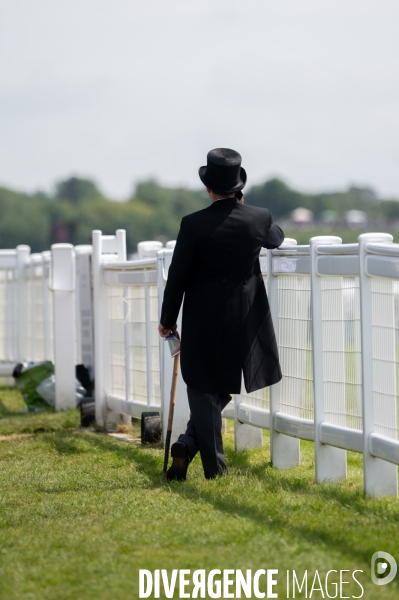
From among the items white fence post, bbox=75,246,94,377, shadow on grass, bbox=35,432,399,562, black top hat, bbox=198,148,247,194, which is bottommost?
shadow on grass, bbox=35,432,399,562

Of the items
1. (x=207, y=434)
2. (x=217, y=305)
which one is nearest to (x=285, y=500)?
(x=207, y=434)

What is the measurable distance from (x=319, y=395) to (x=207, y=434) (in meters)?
0.67

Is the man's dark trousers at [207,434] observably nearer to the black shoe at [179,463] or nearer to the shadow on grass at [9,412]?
the black shoe at [179,463]

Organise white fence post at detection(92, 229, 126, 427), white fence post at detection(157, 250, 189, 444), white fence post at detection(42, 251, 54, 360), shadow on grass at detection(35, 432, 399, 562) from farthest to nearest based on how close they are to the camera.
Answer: white fence post at detection(42, 251, 54, 360)
white fence post at detection(92, 229, 126, 427)
white fence post at detection(157, 250, 189, 444)
shadow on grass at detection(35, 432, 399, 562)

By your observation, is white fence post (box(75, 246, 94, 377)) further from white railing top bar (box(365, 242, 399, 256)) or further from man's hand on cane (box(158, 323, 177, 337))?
white railing top bar (box(365, 242, 399, 256))

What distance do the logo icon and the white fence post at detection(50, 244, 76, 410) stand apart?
6326 millimetres

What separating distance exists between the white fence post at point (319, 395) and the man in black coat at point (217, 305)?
346 millimetres

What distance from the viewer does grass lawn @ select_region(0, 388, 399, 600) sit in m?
3.92

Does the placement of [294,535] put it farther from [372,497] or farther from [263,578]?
[372,497]

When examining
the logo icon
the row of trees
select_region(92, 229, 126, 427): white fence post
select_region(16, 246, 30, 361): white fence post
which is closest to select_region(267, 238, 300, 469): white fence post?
the logo icon

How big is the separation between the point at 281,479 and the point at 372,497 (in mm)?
738

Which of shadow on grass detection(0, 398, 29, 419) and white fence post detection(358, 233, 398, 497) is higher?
white fence post detection(358, 233, 398, 497)

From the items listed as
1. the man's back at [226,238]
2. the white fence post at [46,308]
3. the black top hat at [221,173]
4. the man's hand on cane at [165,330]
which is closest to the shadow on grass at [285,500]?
the man's hand on cane at [165,330]

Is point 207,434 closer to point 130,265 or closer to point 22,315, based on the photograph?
point 130,265
